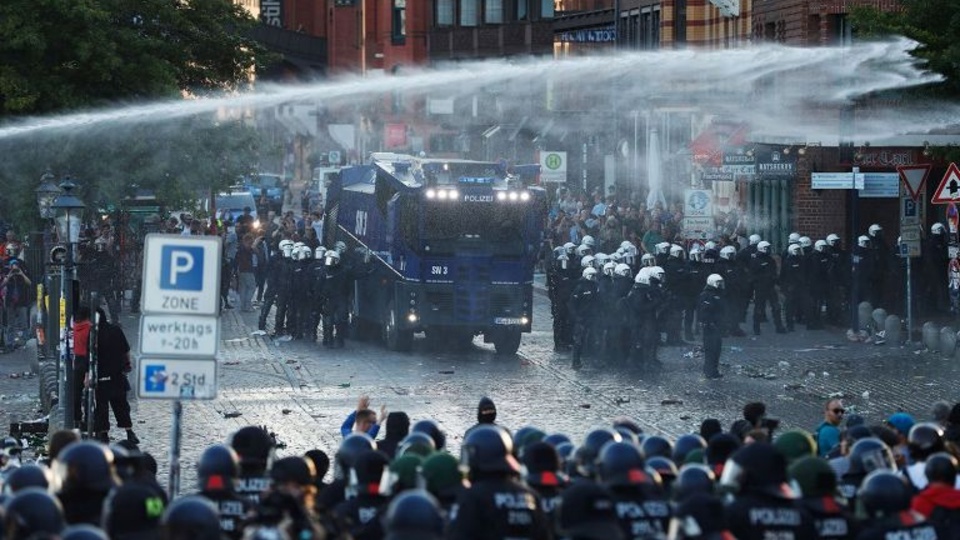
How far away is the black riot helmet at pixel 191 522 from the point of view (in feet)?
30.5

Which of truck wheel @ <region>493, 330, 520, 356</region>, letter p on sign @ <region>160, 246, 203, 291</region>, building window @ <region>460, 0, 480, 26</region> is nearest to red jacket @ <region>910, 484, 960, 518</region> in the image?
letter p on sign @ <region>160, 246, 203, 291</region>

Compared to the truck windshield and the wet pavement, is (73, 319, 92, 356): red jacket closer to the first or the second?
the wet pavement

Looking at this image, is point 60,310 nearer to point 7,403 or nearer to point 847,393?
point 7,403

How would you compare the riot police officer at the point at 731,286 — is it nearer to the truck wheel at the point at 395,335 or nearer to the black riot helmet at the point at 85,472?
the truck wheel at the point at 395,335

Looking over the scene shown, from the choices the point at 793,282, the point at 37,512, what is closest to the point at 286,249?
the point at 793,282

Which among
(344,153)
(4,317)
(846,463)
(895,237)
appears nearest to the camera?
(846,463)

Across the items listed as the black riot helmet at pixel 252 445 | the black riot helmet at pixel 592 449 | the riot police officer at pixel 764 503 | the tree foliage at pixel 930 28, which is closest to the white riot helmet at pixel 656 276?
the tree foliage at pixel 930 28

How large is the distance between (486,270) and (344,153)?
189 feet

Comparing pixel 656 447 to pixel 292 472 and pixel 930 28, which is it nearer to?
pixel 292 472

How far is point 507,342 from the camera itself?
30.5m

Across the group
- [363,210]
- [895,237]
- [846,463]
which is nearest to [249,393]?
[363,210]

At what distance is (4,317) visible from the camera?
31.9 metres

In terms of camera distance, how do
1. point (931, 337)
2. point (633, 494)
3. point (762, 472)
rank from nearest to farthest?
point (762, 472), point (633, 494), point (931, 337)

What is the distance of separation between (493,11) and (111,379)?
2394 inches
